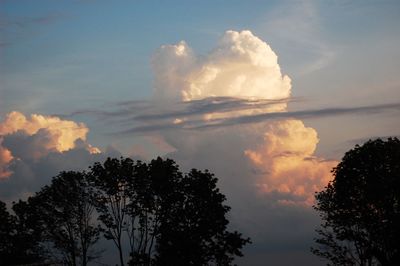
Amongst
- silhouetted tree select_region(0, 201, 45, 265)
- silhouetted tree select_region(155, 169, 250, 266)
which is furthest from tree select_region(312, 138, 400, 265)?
silhouetted tree select_region(0, 201, 45, 265)

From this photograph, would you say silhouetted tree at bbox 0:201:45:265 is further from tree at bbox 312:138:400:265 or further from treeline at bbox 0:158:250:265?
tree at bbox 312:138:400:265

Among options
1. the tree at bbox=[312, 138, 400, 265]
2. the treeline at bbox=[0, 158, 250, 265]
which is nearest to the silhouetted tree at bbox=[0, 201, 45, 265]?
the treeline at bbox=[0, 158, 250, 265]

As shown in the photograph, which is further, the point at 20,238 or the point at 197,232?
the point at 20,238

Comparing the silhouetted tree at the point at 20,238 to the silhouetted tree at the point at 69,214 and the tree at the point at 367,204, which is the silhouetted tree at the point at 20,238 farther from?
the tree at the point at 367,204

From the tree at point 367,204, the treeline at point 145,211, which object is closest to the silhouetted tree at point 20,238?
the treeline at point 145,211

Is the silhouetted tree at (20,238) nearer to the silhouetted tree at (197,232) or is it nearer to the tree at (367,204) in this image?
the silhouetted tree at (197,232)

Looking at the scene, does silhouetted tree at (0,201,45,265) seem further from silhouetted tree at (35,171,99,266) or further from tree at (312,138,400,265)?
tree at (312,138,400,265)

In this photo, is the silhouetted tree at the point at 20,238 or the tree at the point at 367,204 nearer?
the tree at the point at 367,204

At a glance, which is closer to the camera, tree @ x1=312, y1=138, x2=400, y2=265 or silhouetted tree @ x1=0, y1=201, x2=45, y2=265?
tree @ x1=312, y1=138, x2=400, y2=265

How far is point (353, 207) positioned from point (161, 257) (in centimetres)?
2495

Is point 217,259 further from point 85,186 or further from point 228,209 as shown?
point 85,186

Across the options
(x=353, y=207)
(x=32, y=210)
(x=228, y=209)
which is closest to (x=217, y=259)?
(x=228, y=209)

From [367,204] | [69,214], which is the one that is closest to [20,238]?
[69,214]

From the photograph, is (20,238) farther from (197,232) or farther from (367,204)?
(367,204)
